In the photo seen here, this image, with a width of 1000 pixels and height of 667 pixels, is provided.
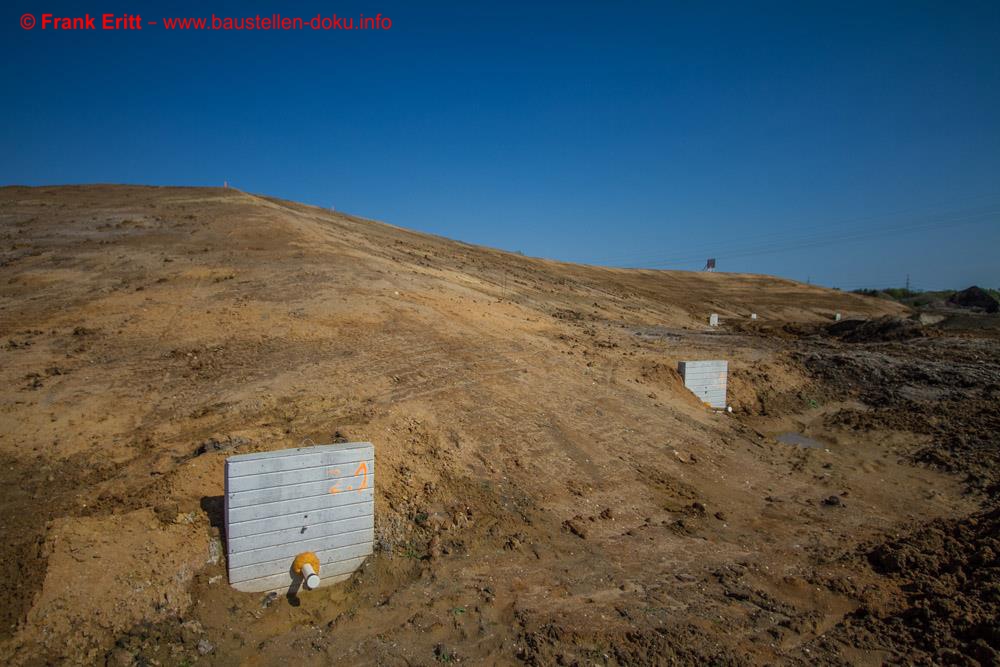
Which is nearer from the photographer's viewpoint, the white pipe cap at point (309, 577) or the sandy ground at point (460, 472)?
the sandy ground at point (460, 472)

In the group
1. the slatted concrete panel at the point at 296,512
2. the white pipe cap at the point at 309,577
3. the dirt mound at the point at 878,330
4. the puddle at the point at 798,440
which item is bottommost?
the white pipe cap at the point at 309,577

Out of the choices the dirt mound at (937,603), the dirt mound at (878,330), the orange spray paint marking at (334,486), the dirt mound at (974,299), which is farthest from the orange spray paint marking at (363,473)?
the dirt mound at (974,299)

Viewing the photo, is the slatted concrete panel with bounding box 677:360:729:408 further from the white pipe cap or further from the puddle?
the white pipe cap

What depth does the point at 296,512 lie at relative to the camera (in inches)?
214

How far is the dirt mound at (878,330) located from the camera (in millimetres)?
20453

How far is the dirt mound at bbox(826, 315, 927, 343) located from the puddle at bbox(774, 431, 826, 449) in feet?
39.1

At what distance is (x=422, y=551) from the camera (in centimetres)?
614

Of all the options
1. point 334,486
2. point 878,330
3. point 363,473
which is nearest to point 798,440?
point 363,473

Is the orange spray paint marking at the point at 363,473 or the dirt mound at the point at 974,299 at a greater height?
the dirt mound at the point at 974,299

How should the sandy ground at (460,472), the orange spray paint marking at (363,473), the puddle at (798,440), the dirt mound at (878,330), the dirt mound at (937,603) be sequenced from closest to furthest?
the dirt mound at (937,603), the sandy ground at (460,472), the orange spray paint marking at (363,473), the puddle at (798,440), the dirt mound at (878,330)

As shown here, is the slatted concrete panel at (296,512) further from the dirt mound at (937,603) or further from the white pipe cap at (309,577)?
the dirt mound at (937,603)

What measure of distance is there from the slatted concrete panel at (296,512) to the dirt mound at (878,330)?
21944mm

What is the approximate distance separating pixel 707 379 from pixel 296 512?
33.0 feet

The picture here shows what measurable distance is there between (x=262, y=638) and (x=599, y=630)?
3141 mm
